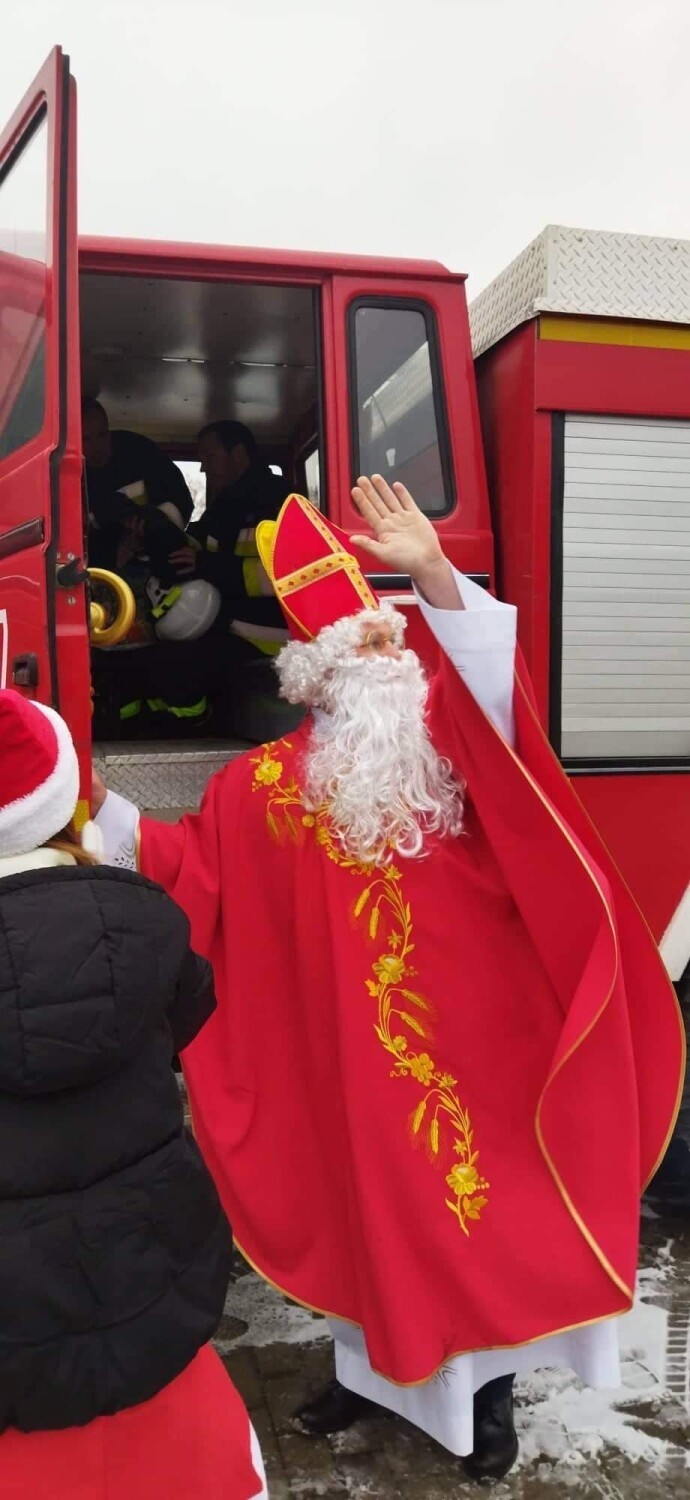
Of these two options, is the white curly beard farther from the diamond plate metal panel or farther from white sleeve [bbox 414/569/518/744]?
the diamond plate metal panel

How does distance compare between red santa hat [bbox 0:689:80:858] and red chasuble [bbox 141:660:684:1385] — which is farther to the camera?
red chasuble [bbox 141:660:684:1385]

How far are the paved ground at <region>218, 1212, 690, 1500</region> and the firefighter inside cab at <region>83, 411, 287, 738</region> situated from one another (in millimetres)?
2152

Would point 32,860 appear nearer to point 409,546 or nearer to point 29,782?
point 29,782

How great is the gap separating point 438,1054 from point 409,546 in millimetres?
1013

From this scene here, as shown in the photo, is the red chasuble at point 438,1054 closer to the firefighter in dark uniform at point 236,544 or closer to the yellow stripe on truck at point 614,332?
the yellow stripe on truck at point 614,332

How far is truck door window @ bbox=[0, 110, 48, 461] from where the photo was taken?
251cm

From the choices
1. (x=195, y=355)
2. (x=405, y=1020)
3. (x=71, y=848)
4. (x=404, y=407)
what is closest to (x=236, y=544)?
(x=195, y=355)

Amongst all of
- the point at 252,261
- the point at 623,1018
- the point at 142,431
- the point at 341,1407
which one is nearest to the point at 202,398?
the point at 142,431

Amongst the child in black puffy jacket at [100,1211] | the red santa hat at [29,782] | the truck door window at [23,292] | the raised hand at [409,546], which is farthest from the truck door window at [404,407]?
the child in black puffy jacket at [100,1211]

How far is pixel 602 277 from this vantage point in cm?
296

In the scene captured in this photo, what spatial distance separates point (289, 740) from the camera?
97.7 inches

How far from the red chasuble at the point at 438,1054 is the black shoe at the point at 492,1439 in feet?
0.94

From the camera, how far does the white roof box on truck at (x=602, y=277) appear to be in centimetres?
291

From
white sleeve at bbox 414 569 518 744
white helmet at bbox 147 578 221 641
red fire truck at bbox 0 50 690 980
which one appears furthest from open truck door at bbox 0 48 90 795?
white helmet at bbox 147 578 221 641
